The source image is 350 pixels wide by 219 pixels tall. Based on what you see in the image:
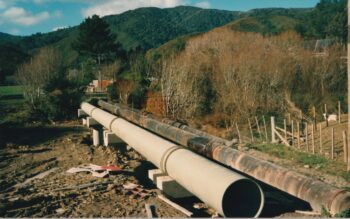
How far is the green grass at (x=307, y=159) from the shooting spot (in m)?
13.2

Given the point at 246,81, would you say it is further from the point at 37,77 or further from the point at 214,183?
the point at 214,183

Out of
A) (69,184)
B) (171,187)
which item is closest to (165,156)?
(171,187)

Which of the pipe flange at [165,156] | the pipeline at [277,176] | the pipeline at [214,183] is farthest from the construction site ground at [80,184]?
the pipeline at [214,183]

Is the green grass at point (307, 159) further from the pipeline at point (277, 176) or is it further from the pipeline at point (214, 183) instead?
the pipeline at point (214, 183)

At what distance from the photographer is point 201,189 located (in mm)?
6387

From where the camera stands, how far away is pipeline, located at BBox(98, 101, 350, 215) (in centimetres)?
617

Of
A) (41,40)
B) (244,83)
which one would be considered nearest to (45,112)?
(244,83)

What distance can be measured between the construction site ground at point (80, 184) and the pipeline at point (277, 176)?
59.0 inches

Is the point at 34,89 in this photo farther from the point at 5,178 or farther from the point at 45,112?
the point at 5,178

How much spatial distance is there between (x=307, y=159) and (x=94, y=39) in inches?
1823

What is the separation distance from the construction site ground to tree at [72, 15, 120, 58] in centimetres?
3720

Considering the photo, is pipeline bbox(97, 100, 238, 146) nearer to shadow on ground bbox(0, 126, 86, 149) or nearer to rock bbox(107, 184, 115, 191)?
rock bbox(107, 184, 115, 191)

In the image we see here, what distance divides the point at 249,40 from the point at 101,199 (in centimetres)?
3313

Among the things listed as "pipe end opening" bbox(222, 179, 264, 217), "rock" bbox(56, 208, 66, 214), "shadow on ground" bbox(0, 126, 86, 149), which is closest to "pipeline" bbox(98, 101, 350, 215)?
"pipe end opening" bbox(222, 179, 264, 217)
